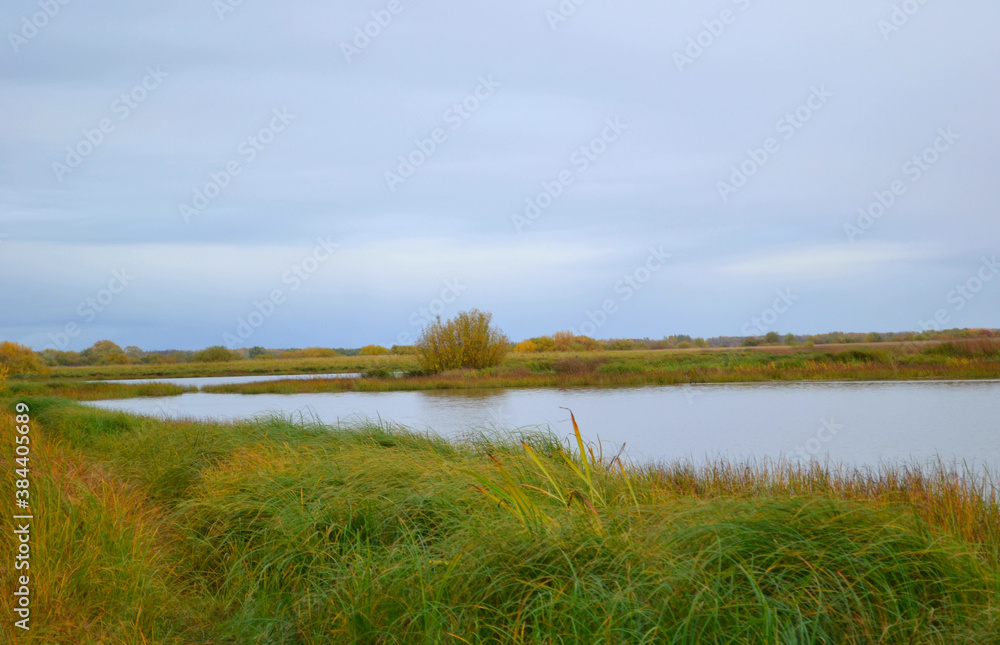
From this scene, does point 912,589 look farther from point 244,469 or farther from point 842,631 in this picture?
point 244,469

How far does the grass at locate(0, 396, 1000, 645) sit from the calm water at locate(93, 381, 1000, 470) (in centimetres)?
408

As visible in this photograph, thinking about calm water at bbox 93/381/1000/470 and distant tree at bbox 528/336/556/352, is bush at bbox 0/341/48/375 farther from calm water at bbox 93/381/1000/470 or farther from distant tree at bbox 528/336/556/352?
distant tree at bbox 528/336/556/352

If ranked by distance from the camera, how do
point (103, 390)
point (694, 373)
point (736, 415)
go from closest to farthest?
point (736, 415), point (694, 373), point (103, 390)

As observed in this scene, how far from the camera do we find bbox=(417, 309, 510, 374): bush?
3222 centimetres

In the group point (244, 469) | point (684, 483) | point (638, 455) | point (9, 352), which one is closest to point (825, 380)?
point (638, 455)

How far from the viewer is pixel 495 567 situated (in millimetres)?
3096

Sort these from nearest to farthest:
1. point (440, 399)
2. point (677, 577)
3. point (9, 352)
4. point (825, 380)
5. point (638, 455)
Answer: point (677, 577) < point (638, 455) < point (440, 399) < point (825, 380) < point (9, 352)

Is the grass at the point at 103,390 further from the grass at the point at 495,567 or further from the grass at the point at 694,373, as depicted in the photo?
the grass at the point at 495,567

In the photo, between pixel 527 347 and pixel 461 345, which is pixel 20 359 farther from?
pixel 527 347

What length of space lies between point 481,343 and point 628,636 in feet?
97.8

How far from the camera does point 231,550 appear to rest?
4.74m

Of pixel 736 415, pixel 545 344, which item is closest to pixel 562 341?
pixel 545 344

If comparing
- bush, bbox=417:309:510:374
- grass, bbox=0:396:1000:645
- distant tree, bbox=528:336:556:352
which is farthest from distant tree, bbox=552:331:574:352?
grass, bbox=0:396:1000:645

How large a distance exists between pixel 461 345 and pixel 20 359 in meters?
30.7
